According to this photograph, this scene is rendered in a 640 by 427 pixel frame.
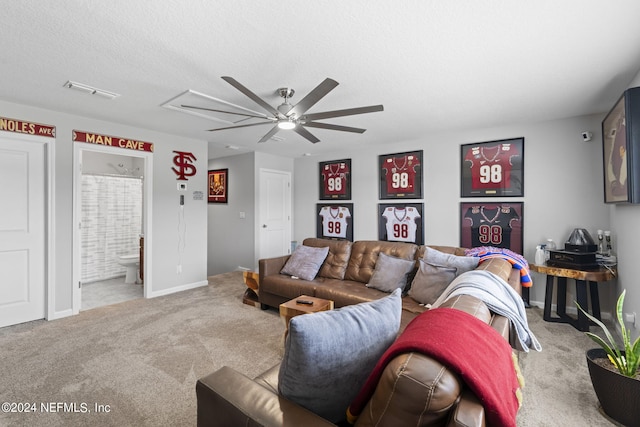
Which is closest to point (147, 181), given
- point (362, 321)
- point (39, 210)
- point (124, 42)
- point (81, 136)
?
point (81, 136)

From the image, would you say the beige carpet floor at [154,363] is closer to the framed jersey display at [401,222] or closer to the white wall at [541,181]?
the white wall at [541,181]

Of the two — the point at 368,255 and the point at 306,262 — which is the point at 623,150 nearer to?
the point at 368,255

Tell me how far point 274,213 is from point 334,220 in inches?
48.1

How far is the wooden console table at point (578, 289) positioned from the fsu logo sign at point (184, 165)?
15.5ft

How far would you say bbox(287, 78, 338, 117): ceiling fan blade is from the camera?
6.23 ft

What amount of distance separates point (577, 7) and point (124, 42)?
274 centimetres

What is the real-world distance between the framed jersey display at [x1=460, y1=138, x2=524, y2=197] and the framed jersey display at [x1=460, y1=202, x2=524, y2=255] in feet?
0.55

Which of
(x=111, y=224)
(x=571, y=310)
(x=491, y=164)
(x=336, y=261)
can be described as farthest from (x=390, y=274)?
(x=111, y=224)

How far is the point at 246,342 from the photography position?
272 centimetres

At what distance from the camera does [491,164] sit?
13.1 ft

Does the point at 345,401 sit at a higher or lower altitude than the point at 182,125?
lower

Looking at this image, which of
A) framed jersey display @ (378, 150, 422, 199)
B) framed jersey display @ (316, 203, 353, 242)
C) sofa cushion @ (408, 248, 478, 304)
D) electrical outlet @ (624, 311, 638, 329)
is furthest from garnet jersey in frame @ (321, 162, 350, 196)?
electrical outlet @ (624, 311, 638, 329)

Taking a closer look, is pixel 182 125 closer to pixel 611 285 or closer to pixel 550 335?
pixel 550 335

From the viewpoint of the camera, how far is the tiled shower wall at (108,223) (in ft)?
16.2
